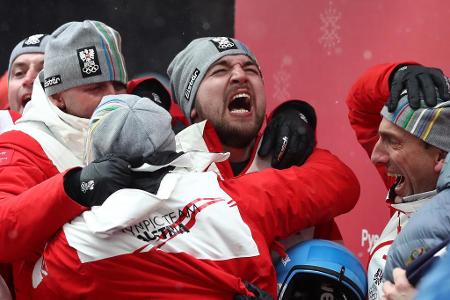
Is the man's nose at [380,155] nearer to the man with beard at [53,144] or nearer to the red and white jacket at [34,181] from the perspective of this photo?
the man with beard at [53,144]

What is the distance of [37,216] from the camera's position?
2602mm

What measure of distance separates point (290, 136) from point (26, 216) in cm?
107

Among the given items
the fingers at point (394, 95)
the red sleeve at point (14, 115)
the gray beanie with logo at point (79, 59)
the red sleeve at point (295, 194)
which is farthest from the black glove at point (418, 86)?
the red sleeve at point (14, 115)

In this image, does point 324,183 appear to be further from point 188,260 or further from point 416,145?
point 188,260

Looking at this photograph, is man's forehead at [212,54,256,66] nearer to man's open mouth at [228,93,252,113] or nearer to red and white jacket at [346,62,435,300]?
man's open mouth at [228,93,252,113]

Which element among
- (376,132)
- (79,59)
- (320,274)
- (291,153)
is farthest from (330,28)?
(320,274)

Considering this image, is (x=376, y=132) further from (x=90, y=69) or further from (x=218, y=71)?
(x=90, y=69)

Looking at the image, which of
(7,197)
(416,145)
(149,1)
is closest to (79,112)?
(7,197)

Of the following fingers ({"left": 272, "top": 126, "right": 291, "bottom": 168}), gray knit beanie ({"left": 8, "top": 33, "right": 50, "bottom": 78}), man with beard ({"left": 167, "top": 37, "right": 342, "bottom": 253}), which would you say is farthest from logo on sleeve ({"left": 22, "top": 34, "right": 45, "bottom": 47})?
fingers ({"left": 272, "top": 126, "right": 291, "bottom": 168})

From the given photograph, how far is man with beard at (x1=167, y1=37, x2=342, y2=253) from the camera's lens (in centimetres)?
328

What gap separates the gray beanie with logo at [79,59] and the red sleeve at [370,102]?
38.5 inches

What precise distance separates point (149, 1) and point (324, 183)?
3.16m

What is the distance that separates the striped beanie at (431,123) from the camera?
2.72m

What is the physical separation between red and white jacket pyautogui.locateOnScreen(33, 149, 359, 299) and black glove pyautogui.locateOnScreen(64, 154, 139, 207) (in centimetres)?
4
